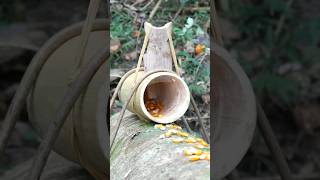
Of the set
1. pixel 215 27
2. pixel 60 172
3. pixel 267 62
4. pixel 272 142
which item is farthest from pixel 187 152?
pixel 267 62

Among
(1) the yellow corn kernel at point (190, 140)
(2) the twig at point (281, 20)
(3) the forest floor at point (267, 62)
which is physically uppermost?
(1) the yellow corn kernel at point (190, 140)

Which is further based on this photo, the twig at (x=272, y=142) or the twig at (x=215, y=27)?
the twig at (x=272, y=142)

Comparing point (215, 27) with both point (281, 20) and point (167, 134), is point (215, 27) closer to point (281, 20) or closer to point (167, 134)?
point (167, 134)

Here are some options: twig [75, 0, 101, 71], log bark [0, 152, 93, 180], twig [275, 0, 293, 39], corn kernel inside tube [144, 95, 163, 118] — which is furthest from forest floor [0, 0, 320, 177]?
corn kernel inside tube [144, 95, 163, 118]

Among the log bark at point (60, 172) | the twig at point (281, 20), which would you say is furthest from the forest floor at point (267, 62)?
the log bark at point (60, 172)

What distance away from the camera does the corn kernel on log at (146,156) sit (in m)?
0.79

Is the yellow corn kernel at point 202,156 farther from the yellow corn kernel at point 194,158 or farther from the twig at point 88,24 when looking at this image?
the twig at point 88,24

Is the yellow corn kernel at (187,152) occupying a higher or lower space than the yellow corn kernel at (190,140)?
lower

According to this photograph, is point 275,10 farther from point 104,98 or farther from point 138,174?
point 138,174

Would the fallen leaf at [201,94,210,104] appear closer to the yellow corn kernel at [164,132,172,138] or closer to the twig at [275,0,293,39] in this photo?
the yellow corn kernel at [164,132,172,138]

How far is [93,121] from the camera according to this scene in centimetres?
125

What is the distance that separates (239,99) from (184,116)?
0.44 m

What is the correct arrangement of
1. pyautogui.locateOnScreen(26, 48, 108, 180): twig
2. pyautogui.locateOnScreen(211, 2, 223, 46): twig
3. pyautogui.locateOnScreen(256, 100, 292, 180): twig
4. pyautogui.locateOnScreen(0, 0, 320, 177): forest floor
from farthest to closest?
pyautogui.locateOnScreen(0, 0, 320, 177): forest floor → pyautogui.locateOnScreen(256, 100, 292, 180): twig → pyautogui.locateOnScreen(26, 48, 108, 180): twig → pyautogui.locateOnScreen(211, 2, 223, 46): twig

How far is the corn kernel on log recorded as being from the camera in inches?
31.0
